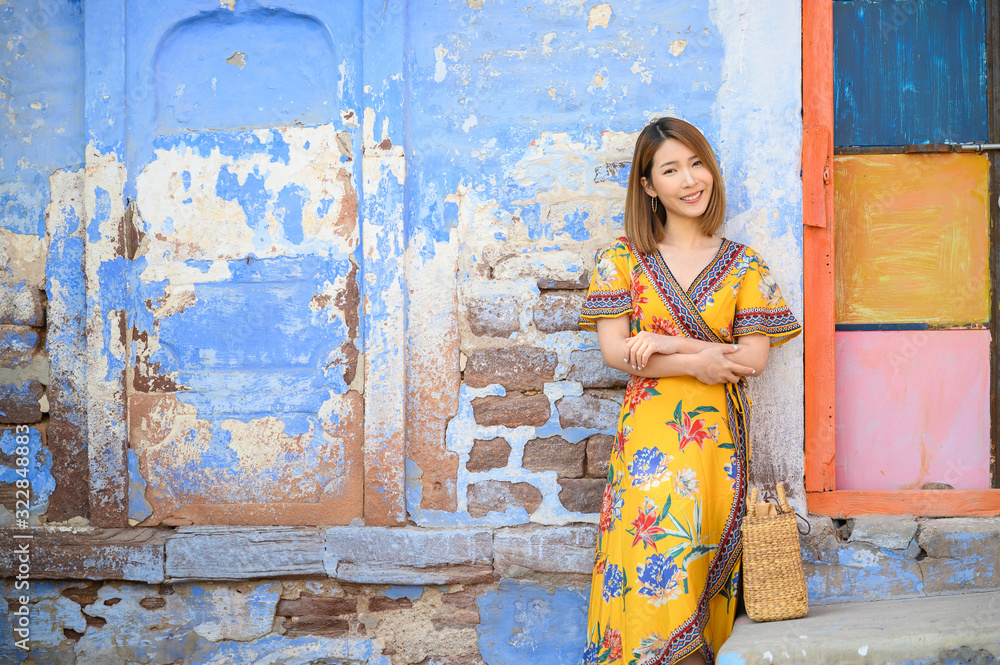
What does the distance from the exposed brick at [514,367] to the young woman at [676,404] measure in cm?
42

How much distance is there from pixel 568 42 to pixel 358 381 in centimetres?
162

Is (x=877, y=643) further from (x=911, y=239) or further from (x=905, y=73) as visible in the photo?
(x=905, y=73)

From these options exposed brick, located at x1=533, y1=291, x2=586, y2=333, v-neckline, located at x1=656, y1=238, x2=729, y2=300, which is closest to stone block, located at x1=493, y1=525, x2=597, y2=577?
exposed brick, located at x1=533, y1=291, x2=586, y2=333

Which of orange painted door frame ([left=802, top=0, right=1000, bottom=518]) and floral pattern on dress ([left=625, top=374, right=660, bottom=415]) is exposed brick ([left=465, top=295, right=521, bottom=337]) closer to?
floral pattern on dress ([left=625, top=374, right=660, bottom=415])

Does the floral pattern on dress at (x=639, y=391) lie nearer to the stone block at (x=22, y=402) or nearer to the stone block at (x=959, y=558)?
the stone block at (x=959, y=558)

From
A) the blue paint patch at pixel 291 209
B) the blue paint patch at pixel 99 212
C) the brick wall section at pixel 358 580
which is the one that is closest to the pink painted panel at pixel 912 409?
the brick wall section at pixel 358 580

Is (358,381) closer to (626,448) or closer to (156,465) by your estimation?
(156,465)

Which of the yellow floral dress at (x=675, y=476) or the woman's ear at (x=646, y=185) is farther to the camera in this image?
the woman's ear at (x=646, y=185)

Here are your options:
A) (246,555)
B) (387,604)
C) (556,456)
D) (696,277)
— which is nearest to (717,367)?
(696,277)

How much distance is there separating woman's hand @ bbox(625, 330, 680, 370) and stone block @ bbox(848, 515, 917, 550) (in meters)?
1.18

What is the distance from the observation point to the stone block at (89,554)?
2.82 m

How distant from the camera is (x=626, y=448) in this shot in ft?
7.67

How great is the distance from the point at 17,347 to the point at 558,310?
2332 mm

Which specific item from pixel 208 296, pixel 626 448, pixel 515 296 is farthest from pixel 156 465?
pixel 626 448
